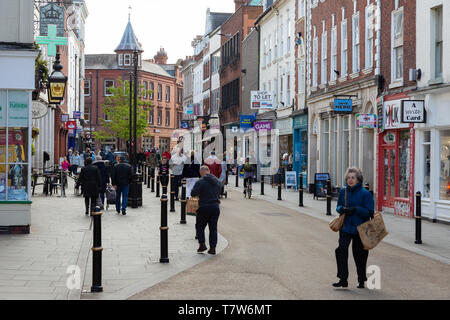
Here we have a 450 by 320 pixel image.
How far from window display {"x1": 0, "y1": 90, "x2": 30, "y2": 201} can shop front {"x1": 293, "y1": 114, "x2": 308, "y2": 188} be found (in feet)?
68.6

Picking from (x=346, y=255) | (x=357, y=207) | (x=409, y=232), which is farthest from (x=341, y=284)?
(x=409, y=232)

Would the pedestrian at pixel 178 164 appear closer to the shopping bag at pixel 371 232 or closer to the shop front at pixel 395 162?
the shop front at pixel 395 162

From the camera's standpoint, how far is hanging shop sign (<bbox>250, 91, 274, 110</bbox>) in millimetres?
40188

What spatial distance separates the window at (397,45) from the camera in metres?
22.8

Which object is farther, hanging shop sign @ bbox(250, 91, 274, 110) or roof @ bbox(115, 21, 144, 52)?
roof @ bbox(115, 21, 144, 52)

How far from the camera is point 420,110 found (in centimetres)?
2019

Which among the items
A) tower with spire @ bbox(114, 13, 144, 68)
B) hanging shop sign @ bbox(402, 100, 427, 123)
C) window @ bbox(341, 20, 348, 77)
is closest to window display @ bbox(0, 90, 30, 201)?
hanging shop sign @ bbox(402, 100, 427, 123)

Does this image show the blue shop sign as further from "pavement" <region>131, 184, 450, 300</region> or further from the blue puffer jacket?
the blue puffer jacket

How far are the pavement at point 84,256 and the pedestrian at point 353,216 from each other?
256 centimetres

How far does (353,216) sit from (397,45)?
579 inches

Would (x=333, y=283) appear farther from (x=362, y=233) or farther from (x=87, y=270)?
(x=87, y=270)

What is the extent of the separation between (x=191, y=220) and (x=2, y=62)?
685 centimetres

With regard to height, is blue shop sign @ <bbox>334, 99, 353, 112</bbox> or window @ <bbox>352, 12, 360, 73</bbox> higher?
window @ <bbox>352, 12, 360, 73</bbox>
